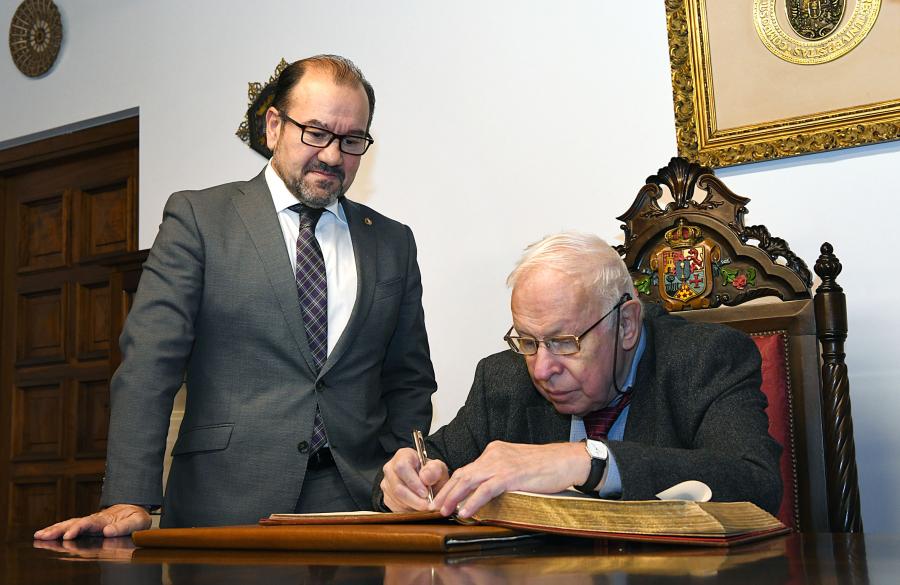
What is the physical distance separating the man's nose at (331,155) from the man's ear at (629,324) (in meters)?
0.80

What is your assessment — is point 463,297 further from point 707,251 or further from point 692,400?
point 692,400

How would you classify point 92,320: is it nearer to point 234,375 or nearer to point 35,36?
point 35,36

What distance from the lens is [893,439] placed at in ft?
8.82

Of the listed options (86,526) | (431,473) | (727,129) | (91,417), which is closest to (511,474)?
(431,473)

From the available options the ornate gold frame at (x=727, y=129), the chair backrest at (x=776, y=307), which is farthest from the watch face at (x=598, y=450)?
the ornate gold frame at (x=727, y=129)

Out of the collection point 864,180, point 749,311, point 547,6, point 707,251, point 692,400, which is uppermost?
point 547,6

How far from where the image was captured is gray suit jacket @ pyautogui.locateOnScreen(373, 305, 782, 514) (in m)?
1.54

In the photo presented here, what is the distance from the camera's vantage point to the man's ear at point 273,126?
246 cm

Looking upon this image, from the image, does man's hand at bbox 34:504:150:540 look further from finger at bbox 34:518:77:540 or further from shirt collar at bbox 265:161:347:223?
shirt collar at bbox 265:161:347:223

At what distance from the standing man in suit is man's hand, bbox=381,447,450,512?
49cm

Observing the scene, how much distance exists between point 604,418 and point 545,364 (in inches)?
8.1

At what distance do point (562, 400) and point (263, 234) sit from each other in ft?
2.83

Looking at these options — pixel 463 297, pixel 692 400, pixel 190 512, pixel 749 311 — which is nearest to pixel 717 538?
pixel 692 400

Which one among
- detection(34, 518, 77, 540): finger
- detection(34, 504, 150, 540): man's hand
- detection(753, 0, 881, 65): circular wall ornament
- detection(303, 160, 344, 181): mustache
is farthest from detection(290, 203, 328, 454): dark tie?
detection(753, 0, 881, 65): circular wall ornament
